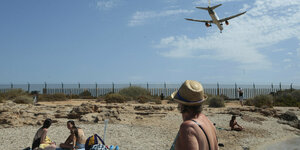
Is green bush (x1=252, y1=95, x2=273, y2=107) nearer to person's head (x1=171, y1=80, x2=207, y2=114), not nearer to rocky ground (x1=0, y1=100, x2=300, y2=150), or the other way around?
rocky ground (x1=0, y1=100, x2=300, y2=150)

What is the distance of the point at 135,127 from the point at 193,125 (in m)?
9.73

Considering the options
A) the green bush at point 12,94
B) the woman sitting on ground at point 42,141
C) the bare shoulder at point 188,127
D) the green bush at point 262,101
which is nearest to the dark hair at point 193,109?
the bare shoulder at point 188,127

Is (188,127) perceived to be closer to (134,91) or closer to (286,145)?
(286,145)

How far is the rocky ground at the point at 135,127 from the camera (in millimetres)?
9328

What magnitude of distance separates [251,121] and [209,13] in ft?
58.3

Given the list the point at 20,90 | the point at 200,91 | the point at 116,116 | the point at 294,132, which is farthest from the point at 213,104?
the point at 20,90

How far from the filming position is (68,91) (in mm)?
37531

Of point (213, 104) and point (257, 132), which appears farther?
point (213, 104)

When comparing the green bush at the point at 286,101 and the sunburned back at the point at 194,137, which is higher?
the sunburned back at the point at 194,137

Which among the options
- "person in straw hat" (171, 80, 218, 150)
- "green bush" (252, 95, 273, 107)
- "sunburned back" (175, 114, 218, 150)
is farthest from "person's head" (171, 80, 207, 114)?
"green bush" (252, 95, 273, 107)

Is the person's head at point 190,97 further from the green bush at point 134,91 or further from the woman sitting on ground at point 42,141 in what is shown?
the green bush at point 134,91

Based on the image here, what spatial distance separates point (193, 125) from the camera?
6.15 ft

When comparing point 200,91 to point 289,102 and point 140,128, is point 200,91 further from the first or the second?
point 289,102

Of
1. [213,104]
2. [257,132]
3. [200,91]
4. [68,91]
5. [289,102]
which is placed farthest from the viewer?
[68,91]
